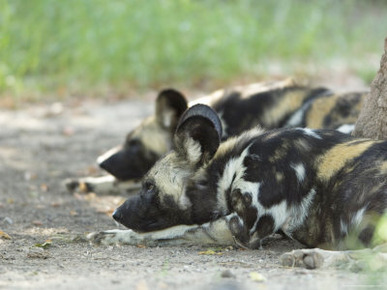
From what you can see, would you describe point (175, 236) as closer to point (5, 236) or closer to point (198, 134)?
point (198, 134)

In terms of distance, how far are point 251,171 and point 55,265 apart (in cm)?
97

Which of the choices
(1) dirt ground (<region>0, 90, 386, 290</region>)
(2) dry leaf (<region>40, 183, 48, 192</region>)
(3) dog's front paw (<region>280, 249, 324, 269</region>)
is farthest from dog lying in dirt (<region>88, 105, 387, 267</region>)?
(2) dry leaf (<region>40, 183, 48, 192</region>)

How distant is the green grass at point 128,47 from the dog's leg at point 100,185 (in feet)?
8.95

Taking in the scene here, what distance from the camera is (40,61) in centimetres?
834

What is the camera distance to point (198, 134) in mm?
3584

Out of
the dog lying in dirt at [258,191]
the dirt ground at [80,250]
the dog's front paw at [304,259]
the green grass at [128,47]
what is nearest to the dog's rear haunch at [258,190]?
the dog lying in dirt at [258,191]

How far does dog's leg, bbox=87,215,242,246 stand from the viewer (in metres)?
3.52

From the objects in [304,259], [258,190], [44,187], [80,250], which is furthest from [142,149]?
[304,259]

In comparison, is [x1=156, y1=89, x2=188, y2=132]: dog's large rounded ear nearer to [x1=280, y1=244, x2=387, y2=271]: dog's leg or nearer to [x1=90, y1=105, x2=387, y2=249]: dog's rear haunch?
[x1=90, y1=105, x2=387, y2=249]: dog's rear haunch

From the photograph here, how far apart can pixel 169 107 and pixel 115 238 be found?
1719 millimetres

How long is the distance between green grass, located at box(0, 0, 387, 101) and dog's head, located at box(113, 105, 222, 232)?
432 cm

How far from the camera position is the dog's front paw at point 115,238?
11.9 feet

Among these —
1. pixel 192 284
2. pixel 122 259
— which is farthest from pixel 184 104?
pixel 192 284

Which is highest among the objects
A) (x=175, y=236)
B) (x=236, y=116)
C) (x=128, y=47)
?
(x=128, y=47)
